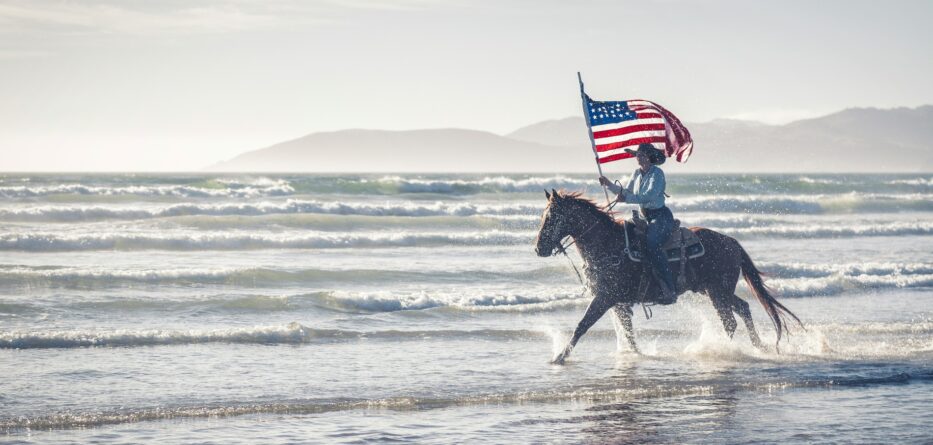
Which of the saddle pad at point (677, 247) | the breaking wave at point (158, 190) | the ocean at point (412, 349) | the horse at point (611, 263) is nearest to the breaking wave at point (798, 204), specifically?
the ocean at point (412, 349)

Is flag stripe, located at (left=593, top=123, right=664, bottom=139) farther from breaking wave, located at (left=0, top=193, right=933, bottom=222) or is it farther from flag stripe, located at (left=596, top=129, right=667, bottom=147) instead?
breaking wave, located at (left=0, top=193, right=933, bottom=222)

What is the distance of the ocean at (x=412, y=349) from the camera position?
9797 millimetres

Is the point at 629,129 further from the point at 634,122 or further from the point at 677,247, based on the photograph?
the point at 677,247

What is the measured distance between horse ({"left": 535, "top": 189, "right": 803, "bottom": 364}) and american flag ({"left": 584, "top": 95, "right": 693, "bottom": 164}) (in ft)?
2.66

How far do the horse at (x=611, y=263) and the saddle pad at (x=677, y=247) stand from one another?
7cm

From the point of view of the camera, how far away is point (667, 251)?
13508mm

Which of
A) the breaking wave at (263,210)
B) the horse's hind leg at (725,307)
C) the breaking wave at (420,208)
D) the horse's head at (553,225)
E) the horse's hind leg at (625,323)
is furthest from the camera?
the breaking wave at (420,208)

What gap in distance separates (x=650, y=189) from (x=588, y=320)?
5.76ft

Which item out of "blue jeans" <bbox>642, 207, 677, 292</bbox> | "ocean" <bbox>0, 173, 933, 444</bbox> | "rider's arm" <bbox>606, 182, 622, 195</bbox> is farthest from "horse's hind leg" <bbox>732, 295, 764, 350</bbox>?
"rider's arm" <bbox>606, 182, 622, 195</bbox>

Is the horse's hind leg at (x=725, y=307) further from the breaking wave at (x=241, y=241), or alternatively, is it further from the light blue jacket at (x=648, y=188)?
the breaking wave at (x=241, y=241)

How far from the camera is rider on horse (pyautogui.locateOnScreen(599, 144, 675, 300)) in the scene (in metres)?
13.0

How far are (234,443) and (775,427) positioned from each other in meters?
4.81

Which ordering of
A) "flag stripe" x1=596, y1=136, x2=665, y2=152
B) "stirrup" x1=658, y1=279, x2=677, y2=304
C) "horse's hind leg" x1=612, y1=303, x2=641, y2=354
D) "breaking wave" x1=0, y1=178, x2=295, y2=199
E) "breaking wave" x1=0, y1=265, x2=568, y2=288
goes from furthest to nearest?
"breaking wave" x1=0, y1=178, x2=295, y2=199
"breaking wave" x1=0, y1=265, x2=568, y2=288
"horse's hind leg" x1=612, y1=303, x2=641, y2=354
"flag stripe" x1=596, y1=136, x2=665, y2=152
"stirrup" x1=658, y1=279, x2=677, y2=304

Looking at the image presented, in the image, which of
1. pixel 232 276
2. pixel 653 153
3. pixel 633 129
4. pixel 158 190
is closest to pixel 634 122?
pixel 633 129
